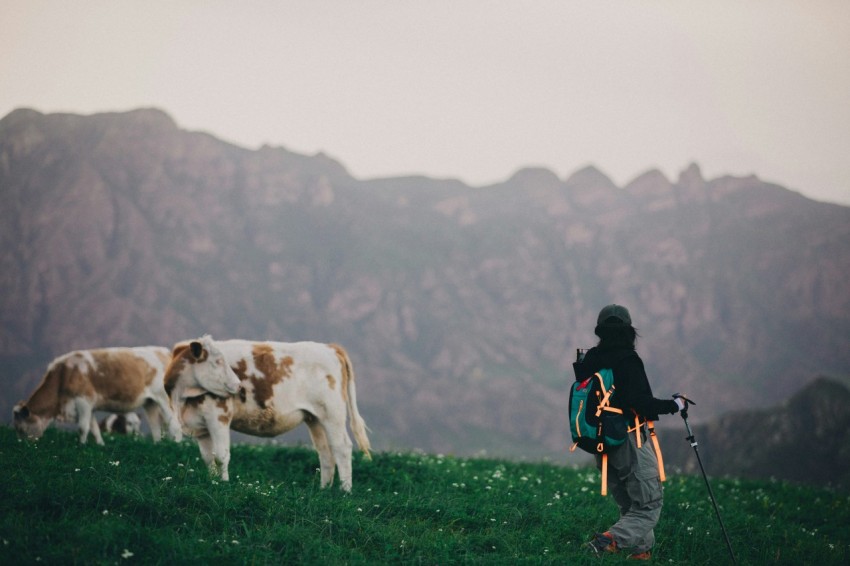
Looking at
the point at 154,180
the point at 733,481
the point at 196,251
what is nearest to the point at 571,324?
the point at 196,251

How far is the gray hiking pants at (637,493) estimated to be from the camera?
28.5 feet

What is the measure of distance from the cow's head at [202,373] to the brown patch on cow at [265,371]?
383 mm

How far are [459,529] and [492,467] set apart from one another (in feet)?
22.8

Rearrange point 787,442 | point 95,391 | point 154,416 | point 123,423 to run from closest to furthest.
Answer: point 95,391 → point 154,416 → point 123,423 → point 787,442

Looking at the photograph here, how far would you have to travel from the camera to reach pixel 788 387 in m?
174

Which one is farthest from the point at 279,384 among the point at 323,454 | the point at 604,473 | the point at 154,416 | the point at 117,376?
the point at 154,416

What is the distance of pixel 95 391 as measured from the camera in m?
17.5

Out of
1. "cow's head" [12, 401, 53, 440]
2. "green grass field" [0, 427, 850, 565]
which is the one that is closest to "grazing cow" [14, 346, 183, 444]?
"cow's head" [12, 401, 53, 440]

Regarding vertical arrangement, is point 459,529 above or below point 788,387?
above

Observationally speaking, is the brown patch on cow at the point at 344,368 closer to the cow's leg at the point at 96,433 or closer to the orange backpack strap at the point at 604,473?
the cow's leg at the point at 96,433

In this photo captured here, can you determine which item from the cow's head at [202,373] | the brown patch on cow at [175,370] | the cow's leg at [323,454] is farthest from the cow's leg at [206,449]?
the cow's leg at [323,454]

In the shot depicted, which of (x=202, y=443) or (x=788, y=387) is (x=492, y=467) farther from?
(x=788, y=387)

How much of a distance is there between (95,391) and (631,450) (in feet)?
44.9

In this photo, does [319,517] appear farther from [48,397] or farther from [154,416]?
[154,416]
